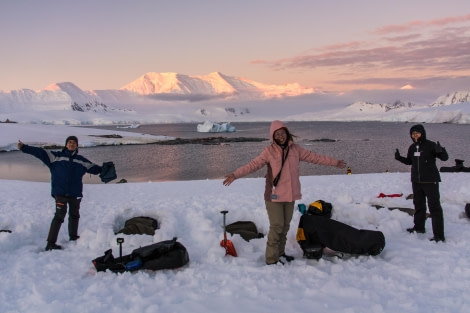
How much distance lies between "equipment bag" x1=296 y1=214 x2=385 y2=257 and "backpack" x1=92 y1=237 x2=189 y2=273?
73.3 inches

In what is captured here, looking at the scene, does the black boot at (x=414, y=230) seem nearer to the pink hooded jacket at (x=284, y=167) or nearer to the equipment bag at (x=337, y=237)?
the equipment bag at (x=337, y=237)

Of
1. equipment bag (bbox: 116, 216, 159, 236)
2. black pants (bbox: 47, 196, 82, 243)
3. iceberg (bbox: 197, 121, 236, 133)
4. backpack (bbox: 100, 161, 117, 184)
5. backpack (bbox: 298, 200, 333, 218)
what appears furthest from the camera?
Answer: iceberg (bbox: 197, 121, 236, 133)

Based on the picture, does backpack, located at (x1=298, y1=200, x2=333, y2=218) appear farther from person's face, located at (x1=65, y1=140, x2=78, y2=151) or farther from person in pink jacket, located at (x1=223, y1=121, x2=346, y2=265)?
person's face, located at (x1=65, y1=140, x2=78, y2=151)

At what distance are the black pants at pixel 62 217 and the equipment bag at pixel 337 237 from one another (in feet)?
12.9

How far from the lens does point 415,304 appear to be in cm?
445

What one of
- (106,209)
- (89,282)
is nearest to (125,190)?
(106,209)

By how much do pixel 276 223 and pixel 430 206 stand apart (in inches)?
118

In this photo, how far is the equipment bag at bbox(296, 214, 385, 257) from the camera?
5914 millimetres

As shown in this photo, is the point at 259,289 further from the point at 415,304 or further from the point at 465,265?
the point at 465,265

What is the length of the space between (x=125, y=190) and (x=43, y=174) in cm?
2428

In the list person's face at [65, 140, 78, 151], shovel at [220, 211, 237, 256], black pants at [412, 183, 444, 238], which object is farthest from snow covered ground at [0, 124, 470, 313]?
person's face at [65, 140, 78, 151]

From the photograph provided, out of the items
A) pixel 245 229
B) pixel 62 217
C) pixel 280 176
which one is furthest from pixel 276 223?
pixel 62 217

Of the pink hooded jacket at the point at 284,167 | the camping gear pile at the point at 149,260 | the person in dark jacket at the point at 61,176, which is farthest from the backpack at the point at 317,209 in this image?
the person in dark jacket at the point at 61,176

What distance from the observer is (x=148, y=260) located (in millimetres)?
5637
